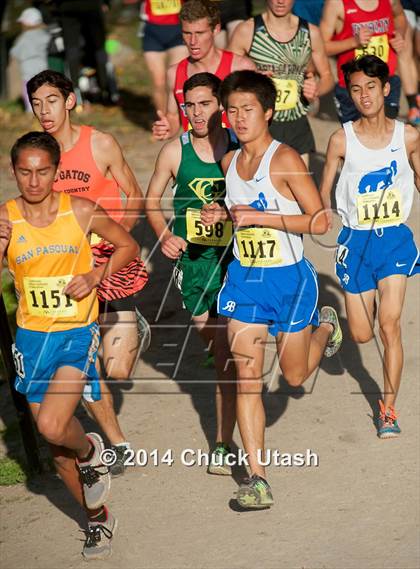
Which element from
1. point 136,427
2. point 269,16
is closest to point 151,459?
point 136,427

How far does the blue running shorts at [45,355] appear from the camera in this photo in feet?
18.6

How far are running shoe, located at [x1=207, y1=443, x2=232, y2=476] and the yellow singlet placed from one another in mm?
1384

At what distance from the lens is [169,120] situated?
7.59 metres

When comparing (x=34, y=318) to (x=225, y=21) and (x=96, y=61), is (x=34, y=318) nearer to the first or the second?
(x=225, y=21)

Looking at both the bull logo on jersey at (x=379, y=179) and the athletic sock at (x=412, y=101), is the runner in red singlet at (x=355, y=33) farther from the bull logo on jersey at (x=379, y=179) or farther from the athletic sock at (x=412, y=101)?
the bull logo on jersey at (x=379, y=179)

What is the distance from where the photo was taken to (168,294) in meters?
9.26

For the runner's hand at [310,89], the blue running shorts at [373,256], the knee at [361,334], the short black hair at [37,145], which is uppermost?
the short black hair at [37,145]

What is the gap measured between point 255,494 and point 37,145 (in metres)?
A: 2.04

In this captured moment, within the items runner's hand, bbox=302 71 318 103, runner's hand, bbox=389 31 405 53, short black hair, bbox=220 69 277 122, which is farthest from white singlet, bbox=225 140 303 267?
runner's hand, bbox=389 31 405 53

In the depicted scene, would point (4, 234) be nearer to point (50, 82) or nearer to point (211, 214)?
point (211, 214)

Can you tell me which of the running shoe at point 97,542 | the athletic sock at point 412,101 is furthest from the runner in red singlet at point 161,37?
the running shoe at point 97,542

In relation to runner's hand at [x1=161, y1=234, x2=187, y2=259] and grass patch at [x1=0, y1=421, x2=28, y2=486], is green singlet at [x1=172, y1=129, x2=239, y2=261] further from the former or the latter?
grass patch at [x1=0, y1=421, x2=28, y2=486]

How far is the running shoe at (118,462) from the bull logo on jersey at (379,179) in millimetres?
2027
